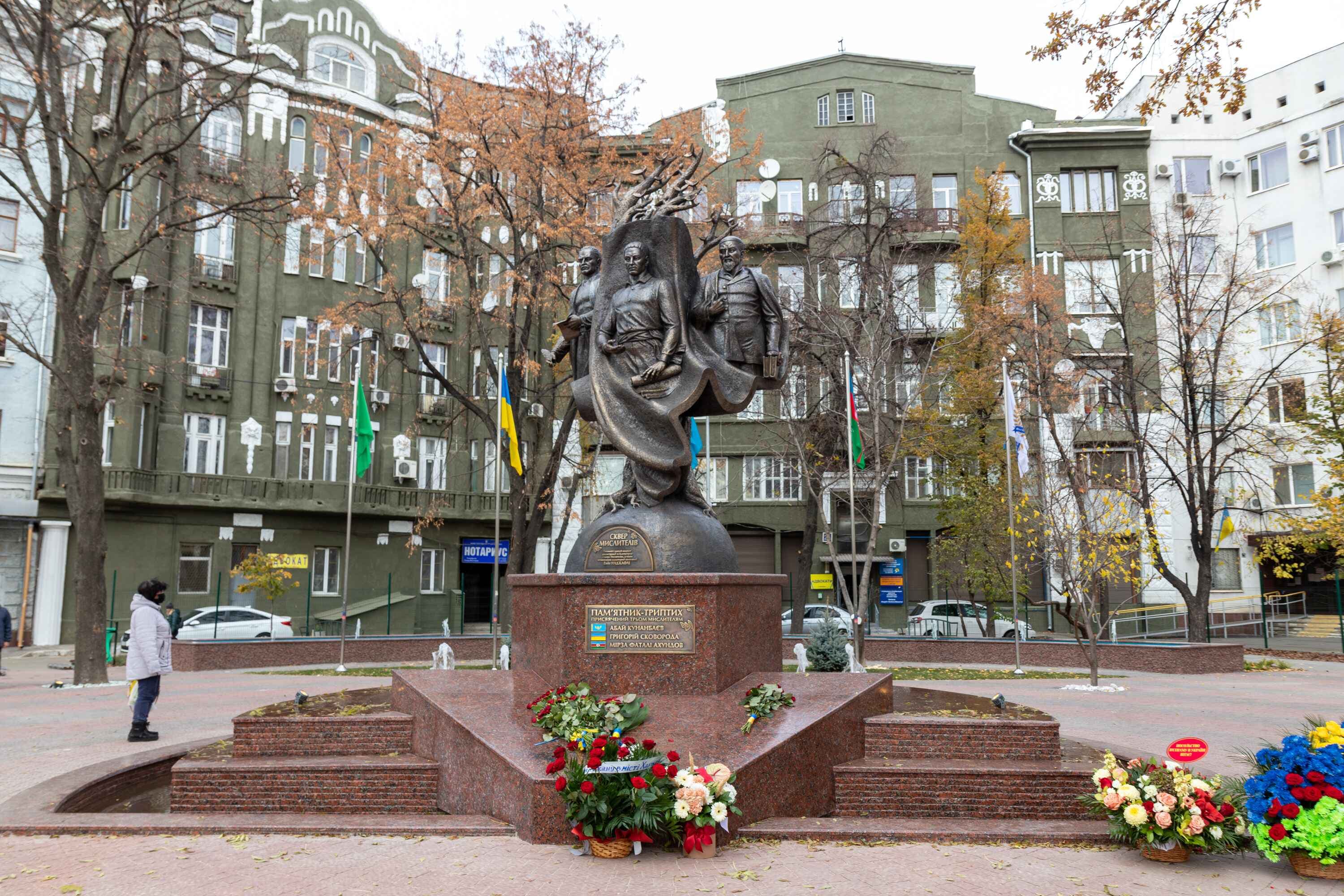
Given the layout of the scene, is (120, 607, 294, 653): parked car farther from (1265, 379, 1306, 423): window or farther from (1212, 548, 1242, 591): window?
(1212, 548, 1242, 591): window

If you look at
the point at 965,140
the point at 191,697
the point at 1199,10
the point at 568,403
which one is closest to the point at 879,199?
the point at 568,403

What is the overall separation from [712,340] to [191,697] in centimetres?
1094

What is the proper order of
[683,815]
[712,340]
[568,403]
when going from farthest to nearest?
[568,403] < [712,340] < [683,815]

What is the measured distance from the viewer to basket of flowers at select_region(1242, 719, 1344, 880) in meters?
5.73

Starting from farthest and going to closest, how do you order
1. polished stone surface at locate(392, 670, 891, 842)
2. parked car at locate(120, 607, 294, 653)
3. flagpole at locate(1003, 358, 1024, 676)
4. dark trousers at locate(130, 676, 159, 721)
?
1. parked car at locate(120, 607, 294, 653)
2. flagpole at locate(1003, 358, 1024, 676)
3. dark trousers at locate(130, 676, 159, 721)
4. polished stone surface at locate(392, 670, 891, 842)

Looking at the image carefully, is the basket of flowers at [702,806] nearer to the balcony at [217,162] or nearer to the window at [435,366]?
the balcony at [217,162]

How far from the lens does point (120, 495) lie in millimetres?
28594

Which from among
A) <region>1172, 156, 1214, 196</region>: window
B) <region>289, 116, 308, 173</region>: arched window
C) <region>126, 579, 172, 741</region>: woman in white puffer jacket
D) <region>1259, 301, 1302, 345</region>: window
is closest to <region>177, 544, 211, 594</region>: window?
<region>289, 116, 308, 173</region>: arched window

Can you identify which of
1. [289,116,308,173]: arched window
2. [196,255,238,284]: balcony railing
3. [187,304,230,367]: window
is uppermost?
[289,116,308,173]: arched window

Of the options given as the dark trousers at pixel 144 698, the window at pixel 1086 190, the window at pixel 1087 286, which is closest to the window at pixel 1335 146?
the window at pixel 1086 190

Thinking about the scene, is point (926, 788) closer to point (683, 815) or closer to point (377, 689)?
point (683, 815)

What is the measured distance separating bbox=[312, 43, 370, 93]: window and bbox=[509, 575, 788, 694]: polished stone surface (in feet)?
103

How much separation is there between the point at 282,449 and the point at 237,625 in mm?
8111

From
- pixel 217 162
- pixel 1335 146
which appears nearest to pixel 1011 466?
pixel 1335 146
